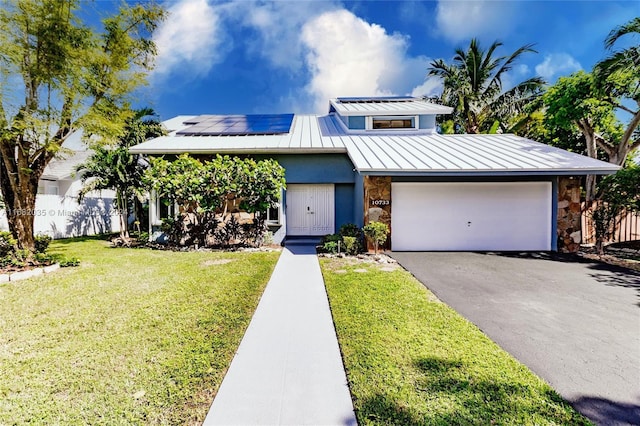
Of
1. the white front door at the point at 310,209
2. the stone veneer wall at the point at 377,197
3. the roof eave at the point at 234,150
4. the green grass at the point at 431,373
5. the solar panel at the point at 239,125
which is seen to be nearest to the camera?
the green grass at the point at 431,373

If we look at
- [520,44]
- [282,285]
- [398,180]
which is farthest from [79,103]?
[520,44]

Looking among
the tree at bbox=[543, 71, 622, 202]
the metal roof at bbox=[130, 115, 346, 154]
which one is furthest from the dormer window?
the tree at bbox=[543, 71, 622, 202]

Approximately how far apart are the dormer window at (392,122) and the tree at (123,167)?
1065 centimetres

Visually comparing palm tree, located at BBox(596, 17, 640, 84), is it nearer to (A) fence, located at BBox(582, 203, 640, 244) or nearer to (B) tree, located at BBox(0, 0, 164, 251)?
(A) fence, located at BBox(582, 203, 640, 244)

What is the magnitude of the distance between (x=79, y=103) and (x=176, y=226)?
4729 millimetres

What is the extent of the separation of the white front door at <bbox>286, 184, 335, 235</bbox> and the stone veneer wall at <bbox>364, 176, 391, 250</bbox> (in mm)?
2791

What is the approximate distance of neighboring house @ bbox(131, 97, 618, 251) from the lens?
31.3ft

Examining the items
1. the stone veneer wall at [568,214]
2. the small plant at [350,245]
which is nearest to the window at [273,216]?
the small plant at [350,245]

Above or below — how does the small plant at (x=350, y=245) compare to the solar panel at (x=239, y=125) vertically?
below

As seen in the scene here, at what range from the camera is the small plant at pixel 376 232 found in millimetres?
9062

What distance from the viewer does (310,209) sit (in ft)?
40.7

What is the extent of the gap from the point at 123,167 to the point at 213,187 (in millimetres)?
5149

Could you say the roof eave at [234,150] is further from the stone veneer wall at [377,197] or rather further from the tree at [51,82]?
the stone veneer wall at [377,197]

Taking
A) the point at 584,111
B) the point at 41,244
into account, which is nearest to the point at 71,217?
the point at 41,244
